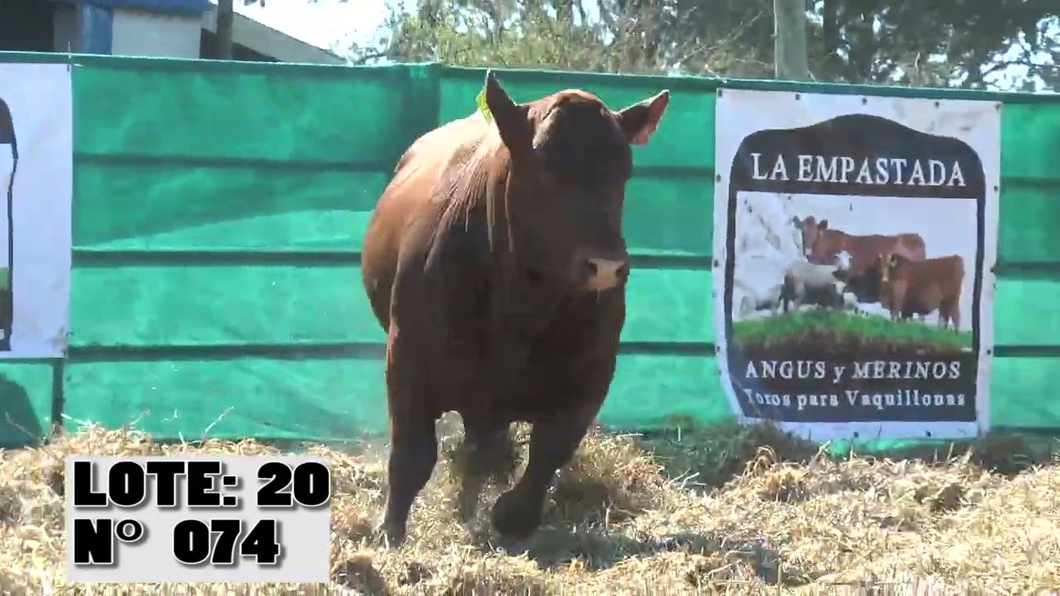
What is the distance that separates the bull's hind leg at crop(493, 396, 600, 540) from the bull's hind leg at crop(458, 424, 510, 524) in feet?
0.83

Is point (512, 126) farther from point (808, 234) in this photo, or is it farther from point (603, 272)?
point (808, 234)

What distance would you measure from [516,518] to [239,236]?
7.37ft

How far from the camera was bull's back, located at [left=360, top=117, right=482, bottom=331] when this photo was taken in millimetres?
5336

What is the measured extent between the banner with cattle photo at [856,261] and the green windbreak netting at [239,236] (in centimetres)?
42

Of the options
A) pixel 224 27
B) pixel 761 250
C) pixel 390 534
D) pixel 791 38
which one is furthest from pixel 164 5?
pixel 390 534

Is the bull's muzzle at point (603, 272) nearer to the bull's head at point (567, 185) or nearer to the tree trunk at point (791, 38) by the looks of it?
the bull's head at point (567, 185)

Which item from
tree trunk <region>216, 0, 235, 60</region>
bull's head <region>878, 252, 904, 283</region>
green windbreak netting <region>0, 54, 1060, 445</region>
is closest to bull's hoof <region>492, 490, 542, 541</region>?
green windbreak netting <region>0, 54, 1060, 445</region>

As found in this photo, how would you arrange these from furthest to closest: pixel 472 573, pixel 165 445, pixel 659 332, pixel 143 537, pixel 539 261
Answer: pixel 659 332 → pixel 165 445 → pixel 539 261 → pixel 472 573 → pixel 143 537

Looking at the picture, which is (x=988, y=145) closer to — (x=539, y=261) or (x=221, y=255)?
Answer: (x=539, y=261)

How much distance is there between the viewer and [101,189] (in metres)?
6.28

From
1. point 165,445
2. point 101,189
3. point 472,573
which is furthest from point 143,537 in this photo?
point 101,189

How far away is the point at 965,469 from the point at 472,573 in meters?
3.33

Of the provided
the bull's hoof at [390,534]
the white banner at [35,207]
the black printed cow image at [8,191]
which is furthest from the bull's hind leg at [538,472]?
the black printed cow image at [8,191]

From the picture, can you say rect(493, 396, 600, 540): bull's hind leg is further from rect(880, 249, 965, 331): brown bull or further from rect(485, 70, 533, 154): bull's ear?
rect(880, 249, 965, 331): brown bull
